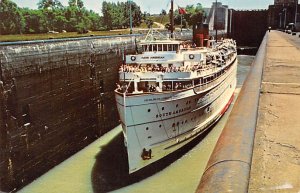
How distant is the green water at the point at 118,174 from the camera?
18.3 meters

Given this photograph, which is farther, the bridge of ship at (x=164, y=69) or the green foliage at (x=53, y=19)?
the green foliage at (x=53, y=19)

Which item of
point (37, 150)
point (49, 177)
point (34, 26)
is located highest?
point (34, 26)

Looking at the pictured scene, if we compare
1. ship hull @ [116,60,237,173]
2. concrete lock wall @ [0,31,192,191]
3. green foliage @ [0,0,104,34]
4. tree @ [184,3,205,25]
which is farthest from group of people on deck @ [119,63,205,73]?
tree @ [184,3,205,25]

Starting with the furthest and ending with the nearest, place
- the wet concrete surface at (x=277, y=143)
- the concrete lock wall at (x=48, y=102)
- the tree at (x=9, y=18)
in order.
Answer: the tree at (x=9, y=18)
the concrete lock wall at (x=48, y=102)
the wet concrete surface at (x=277, y=143)

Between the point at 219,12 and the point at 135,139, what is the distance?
79734 millimetres

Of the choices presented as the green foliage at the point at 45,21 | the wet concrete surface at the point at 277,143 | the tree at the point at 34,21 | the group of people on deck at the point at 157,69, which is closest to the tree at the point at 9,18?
the green foliage at the point at 45,21

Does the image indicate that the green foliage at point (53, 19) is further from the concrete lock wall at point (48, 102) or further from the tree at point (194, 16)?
the tree at point (194, 16)

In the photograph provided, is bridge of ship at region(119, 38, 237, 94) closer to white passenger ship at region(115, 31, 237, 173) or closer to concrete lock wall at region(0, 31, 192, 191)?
white passenger ship at region(115, 31, 237, 173)

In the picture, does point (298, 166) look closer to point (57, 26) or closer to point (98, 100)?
point (98, 100)

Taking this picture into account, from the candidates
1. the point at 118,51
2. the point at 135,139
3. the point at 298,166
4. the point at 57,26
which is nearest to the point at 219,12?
the point at 57,26

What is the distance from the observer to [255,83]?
9.95 metres

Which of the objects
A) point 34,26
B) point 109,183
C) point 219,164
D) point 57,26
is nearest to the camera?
point 219,164

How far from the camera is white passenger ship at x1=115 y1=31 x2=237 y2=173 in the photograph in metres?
19.1

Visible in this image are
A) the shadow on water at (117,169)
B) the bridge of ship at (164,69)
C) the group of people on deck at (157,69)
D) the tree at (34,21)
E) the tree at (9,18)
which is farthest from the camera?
the tree at (34,21)
